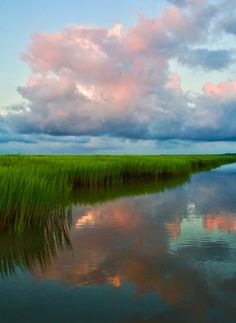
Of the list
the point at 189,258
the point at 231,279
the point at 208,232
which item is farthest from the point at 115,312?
the point at 208,232

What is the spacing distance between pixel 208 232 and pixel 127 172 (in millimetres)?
12198

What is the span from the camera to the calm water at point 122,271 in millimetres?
3623

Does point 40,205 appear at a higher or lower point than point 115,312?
higher

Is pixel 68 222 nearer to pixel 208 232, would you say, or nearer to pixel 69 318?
pixel 208 232

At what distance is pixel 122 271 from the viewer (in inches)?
187

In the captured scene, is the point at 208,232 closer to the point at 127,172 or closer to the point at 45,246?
the point at 45,246

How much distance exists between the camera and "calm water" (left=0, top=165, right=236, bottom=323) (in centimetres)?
362

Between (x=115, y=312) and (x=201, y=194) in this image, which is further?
(x=201, y=194)

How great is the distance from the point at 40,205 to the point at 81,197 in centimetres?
472

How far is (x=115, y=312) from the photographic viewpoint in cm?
359

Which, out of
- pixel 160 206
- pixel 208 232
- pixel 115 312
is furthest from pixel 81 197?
pixel 115 312

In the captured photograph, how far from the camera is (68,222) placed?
7.82 metres

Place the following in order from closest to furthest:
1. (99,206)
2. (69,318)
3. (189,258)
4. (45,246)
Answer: (69,318) < (189,258) < (45,246) < (99,206)

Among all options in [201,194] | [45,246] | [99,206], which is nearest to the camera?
[45,246]
